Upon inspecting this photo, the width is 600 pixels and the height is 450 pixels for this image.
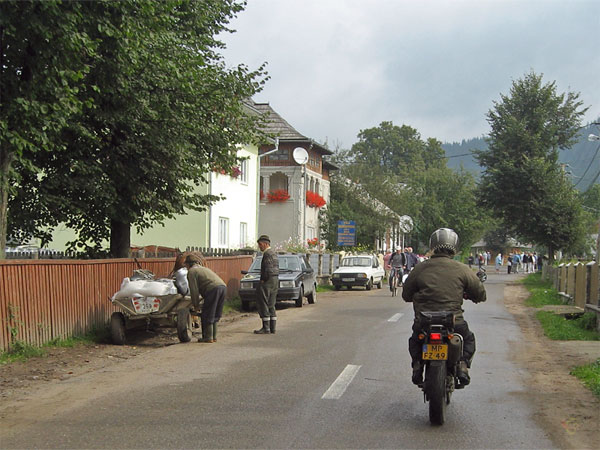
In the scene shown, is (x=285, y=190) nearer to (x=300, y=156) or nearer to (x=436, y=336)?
(x=300, y=156)

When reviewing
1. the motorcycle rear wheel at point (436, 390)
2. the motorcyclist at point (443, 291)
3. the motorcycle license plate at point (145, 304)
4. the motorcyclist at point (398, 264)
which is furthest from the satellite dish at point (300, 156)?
the motorcycle rear wheel at point (436, 390)

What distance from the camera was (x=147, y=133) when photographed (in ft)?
52.3

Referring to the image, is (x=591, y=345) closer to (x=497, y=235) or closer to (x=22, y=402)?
(x=22, y=402)

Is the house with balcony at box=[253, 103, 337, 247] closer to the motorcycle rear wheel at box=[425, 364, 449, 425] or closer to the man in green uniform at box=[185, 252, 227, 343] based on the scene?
the man in green uniform at box=[185, 252, 227, 343]

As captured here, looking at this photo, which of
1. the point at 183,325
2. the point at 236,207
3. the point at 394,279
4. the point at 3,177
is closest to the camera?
the point at 3,177

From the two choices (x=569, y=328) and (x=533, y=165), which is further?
(x=533, y=165)

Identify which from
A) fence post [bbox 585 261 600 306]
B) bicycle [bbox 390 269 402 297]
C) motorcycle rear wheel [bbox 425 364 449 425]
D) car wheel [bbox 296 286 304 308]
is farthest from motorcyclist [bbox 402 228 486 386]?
bicycle [bbox 390 269 402 297]

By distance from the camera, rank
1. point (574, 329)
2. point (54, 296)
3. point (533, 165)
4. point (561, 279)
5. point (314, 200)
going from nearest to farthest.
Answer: point (54, 296)
point (574, 329)
point (561, 279)
point (533, 165)
point (314, 200)

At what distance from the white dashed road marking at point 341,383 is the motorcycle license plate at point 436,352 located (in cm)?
152

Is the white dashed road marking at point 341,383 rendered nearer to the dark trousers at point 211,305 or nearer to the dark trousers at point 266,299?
the dark trousers at point 211,305

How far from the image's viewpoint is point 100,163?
1630 centimetres

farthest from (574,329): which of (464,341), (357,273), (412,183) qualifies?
(412,183)

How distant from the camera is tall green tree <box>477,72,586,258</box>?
129 ft

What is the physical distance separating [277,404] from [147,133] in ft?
32.4
